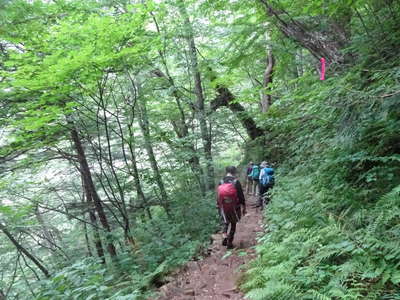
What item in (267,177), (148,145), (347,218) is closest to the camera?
(347,218)

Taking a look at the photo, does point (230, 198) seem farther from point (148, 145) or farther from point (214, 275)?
point (148, 145)

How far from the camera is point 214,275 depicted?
5.83 m

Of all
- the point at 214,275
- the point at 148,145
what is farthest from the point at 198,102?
the point at 214,275

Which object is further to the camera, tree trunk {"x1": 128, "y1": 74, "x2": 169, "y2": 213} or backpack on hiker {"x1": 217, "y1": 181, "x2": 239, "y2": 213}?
tree trunk {"x1": 128, "y1": 74, "x2": 169, "y2": 213}

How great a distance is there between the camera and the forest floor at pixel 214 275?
506cm

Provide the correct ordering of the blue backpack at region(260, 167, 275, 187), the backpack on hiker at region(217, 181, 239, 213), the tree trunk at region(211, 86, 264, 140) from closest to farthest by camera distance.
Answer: the backpack on hiker at region(217, 181, 239, 213)
the blue backpack at region(260, 167, 275, 187)
the tree trunk at region(211, 86, 264, 140)

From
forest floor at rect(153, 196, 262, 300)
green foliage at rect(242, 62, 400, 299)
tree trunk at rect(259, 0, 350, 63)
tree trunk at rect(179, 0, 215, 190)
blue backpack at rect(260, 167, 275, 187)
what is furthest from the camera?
tree trunk at rect(179, 0, 215, 190)

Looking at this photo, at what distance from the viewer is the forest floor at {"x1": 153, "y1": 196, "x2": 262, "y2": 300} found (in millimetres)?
5060

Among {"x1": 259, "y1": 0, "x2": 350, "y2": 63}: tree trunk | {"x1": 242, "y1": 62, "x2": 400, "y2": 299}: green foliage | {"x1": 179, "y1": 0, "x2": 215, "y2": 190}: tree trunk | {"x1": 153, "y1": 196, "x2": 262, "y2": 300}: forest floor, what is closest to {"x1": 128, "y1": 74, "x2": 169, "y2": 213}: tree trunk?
{"x1": 179, "y1": 0, "x2": 215, "y2": 190}: tree trunk

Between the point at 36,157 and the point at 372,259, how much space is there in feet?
31.6

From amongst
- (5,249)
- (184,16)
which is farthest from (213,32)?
(5,249)

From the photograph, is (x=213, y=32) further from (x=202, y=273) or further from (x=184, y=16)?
(x=202, y=273)

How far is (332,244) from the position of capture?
3.65m

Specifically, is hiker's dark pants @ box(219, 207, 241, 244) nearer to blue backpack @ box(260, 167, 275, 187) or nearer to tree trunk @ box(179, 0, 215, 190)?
blue backpack @ box(260, 167, 275, 187)
